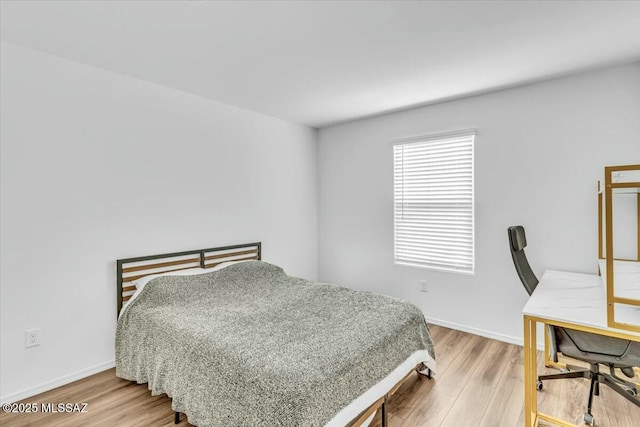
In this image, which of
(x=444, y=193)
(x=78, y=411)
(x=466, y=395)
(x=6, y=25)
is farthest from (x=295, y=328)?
(x=6, y=25)

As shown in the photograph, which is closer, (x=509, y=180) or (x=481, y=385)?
(x=481, y=385)

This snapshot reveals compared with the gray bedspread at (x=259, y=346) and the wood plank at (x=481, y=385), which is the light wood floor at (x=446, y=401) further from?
the gray bedspread at (x=259, y=346)

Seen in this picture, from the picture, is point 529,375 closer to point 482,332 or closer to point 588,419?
point 588,419

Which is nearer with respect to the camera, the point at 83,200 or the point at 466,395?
the point at 466,395

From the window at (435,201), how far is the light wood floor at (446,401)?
1.14 metres

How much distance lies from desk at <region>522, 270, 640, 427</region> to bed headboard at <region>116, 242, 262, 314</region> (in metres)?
2.67

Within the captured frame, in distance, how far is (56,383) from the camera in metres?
2.27

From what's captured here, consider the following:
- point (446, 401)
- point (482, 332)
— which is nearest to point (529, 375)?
point (446, 401)

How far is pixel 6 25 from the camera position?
74.3 inches

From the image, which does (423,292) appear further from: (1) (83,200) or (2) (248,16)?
(1) (83,200)

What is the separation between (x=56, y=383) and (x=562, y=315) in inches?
131

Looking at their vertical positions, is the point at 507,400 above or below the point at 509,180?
below

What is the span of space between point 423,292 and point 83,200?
3.33 metres

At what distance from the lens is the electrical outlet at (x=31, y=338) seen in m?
2.16
